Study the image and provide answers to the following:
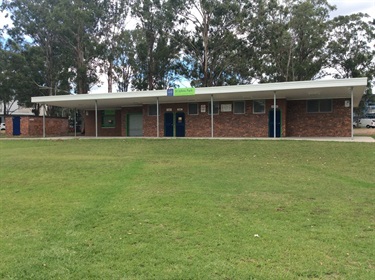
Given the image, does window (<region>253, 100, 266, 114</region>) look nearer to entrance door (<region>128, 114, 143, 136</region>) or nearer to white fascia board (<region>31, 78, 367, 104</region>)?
white fascia board (<region>31, 78, 367, 104</region>)

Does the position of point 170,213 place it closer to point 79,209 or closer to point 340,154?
point 79,209

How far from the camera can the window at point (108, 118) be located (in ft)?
98.1

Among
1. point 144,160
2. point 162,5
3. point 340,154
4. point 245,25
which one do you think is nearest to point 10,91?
point 162,5

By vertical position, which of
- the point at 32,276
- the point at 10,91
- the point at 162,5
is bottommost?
the point at 32,276

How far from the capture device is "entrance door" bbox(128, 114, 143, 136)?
28062 mm

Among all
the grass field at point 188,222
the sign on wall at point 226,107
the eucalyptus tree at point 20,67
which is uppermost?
the eucalyptus tree at point 20,67

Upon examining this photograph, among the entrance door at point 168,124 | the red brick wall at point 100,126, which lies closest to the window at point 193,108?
the entrance door at point 168,124

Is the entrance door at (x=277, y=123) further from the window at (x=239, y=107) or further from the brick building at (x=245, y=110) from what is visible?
the window at (x=239, y=107)

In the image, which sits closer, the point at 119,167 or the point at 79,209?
the point at 79,209

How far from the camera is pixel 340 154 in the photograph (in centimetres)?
1308

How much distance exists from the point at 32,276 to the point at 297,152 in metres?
11.9

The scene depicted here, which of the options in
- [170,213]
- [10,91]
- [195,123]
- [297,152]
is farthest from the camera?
[10,91]

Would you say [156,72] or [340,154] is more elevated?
[156,72]

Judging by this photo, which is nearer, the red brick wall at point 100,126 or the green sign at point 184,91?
the green sign at point 184,91
